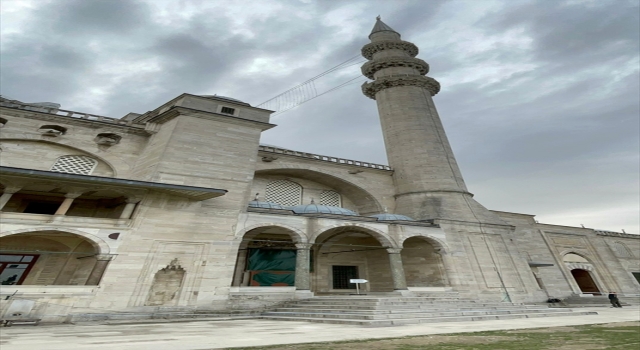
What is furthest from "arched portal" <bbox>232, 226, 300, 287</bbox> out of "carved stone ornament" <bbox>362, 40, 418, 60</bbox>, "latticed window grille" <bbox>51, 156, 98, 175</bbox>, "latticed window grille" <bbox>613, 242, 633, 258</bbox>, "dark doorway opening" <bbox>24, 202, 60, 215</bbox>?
"latticed window grille" <bbox>613, 242, 633, 258</bbox>

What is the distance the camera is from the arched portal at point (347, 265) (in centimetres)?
1745

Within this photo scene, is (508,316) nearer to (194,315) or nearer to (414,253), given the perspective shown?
(414,253)

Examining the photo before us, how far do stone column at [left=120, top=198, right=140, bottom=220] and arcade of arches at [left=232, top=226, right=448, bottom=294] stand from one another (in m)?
5.06

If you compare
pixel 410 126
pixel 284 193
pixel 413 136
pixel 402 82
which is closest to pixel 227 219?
pixel 284 193

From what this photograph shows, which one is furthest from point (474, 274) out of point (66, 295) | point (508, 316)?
point (66, 295)

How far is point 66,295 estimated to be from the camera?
377 inches

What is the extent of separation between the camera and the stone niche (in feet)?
36.1

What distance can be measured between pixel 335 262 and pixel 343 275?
98 centimetres

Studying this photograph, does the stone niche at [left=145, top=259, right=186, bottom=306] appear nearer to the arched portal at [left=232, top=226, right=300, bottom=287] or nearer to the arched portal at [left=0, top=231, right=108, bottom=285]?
the arched portal at [left=0, top=231, right=108, bottom=285]

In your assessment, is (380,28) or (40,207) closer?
(40,207)

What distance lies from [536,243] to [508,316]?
1922 cm

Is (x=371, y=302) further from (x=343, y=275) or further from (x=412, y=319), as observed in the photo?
(x=343, y=275)

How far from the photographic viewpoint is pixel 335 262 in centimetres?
1820

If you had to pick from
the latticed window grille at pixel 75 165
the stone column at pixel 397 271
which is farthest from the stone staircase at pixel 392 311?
the latticed window grille at pixel 75 165
